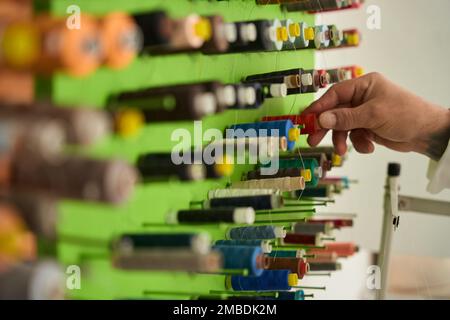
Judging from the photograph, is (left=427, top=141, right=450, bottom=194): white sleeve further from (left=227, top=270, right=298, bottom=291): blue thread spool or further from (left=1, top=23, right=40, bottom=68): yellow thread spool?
(left=1, top=23, right=40, bottom=68): yellow thread spool

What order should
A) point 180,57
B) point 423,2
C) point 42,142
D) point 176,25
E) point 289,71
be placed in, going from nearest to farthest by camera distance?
point 42,142
point 176,25
point 180,57
point 289,71
point 423,2

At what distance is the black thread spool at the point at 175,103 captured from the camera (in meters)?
0.66

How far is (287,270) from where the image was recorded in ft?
3.13

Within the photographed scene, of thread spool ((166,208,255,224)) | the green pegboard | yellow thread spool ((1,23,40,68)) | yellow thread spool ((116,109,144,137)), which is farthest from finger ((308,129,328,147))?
yellow thread spool ((1,23,40,68))

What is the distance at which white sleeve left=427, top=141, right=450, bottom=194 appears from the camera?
1188 millimetres

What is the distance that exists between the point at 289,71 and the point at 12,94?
55 cm

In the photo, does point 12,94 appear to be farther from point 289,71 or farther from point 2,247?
point 289,71

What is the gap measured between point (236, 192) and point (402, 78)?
34.7 inches

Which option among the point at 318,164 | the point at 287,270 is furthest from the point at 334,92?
the point at 287,270

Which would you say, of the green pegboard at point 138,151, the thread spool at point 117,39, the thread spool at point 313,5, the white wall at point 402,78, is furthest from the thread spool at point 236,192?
the white wall at point 402,78

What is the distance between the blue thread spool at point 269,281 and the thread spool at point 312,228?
0.21m

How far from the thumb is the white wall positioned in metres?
0.53

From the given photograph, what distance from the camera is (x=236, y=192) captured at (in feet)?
3.06

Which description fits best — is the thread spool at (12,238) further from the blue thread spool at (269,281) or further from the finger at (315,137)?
the finger at (315,137)
